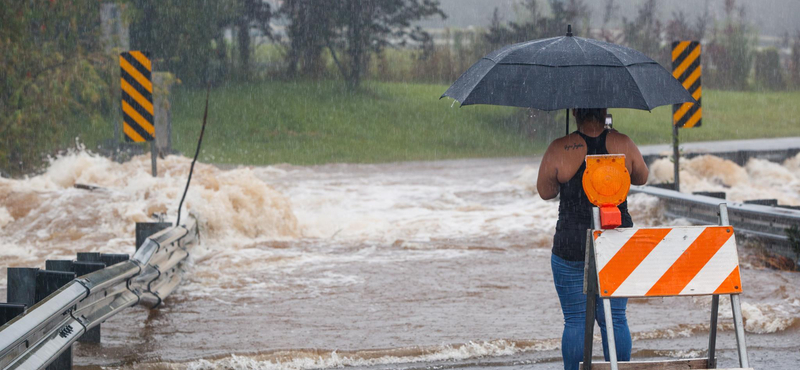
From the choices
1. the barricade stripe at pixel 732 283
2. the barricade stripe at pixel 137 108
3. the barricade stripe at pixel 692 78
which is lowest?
the barricade stripe at pixel 732 283

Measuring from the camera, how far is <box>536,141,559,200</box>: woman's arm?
4.70 meters

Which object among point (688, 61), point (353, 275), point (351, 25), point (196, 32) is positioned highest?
point (351, 25)

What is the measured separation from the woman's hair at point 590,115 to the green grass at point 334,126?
2260cm

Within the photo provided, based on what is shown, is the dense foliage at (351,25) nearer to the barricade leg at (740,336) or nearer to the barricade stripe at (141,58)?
the barricade stripe at (141,58)

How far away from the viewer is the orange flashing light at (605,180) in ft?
14.2

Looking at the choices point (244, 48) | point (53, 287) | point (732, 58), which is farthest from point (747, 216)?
point (732, 58)

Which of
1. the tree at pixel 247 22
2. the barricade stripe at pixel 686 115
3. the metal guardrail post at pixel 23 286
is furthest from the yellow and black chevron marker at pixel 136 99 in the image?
the tree at pixel 247 22

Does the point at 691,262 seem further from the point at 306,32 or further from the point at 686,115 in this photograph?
the point at 306,32

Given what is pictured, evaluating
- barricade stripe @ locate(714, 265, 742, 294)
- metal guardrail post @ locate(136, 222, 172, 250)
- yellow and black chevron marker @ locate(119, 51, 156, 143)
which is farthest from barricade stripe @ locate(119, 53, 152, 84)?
barricade stripe @ locate(714, 265, 742, 294)

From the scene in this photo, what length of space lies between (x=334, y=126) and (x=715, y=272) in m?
30.1

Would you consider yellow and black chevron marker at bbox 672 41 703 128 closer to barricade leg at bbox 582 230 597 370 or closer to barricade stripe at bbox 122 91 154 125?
barricade stripe at bbox 122 91 154 125

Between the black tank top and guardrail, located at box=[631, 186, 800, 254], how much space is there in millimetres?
5170

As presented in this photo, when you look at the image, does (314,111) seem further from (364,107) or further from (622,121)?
(622,121)

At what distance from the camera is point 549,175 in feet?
15.5
